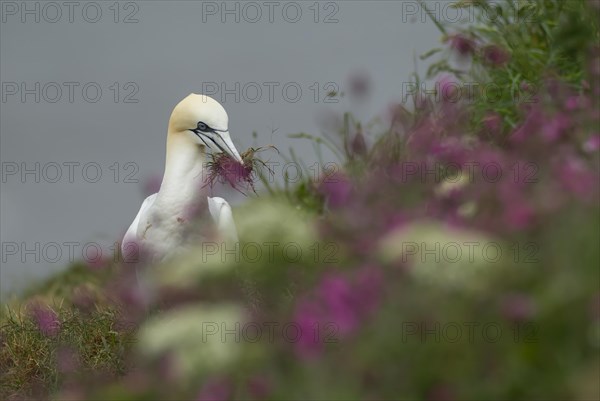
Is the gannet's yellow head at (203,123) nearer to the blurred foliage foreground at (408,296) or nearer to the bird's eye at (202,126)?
the bird's eye at (202,126)

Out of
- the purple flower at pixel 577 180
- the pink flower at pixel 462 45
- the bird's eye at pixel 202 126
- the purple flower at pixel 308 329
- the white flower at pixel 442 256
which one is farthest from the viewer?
the pink flower at pixel 462 45

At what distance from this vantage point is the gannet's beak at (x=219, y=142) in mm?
7531

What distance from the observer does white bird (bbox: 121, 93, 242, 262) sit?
7629mm

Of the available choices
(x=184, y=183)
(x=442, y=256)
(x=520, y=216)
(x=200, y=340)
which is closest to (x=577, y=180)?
(x=520, y=216)

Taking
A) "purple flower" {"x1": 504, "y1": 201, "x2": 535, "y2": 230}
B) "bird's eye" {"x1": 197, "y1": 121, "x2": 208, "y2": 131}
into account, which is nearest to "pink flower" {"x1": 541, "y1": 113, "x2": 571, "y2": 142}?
"purple flower" {"x1": 504, "y1": 201, "x2": 535, "y2": 230}

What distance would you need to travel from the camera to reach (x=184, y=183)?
7801 mm

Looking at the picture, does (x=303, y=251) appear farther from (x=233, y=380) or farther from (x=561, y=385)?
(x=561, y=385)

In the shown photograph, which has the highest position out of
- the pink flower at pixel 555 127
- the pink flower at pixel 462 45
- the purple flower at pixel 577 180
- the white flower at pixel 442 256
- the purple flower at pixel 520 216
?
the pink flower at pixel 462 45

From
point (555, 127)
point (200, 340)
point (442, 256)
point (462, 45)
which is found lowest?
point (200, 340)

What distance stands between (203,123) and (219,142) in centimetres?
21

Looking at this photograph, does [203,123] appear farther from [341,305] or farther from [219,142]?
[341,305]

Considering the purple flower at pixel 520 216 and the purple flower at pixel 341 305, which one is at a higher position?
the purple flower at pixel 520 216

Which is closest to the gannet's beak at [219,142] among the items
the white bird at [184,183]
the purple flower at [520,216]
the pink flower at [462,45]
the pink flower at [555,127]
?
the white bird at [184,183]

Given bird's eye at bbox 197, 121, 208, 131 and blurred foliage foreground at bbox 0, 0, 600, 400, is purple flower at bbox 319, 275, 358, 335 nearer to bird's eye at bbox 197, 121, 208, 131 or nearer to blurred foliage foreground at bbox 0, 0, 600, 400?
blurred foliage foreground at bbox 0, 0, 600, 400
